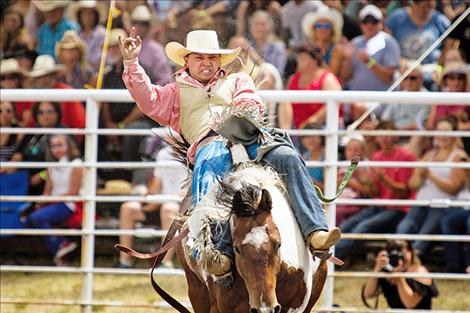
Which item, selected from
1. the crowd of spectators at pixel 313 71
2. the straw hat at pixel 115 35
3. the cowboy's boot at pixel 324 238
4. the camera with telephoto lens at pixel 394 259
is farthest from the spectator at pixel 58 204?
the cowboy's boot at pixel 324 238

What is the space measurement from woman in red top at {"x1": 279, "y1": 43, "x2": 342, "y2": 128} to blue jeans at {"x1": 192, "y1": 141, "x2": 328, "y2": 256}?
12.7 feet

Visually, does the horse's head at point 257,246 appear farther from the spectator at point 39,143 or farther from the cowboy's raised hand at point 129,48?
the spectator at point 39,143

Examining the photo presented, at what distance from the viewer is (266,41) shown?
1082 cm

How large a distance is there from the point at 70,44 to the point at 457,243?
437 centimetres

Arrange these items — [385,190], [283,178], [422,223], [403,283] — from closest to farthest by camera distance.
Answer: [283,178]
[403,283]
[422,223]
[385,190]

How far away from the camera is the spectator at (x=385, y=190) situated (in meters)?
9.48

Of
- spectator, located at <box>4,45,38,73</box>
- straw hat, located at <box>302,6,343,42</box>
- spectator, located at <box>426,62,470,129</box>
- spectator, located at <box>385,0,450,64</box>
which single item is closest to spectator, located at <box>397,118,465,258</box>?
spectator, located at <box>426,62,470,129</box>

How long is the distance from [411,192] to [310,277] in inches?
168

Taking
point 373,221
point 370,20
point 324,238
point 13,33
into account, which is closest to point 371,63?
point 370,20

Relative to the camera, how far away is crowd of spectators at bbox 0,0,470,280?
9.52 metres

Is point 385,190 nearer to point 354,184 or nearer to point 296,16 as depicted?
point 354,184

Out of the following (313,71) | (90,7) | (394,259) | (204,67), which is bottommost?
(394,259)

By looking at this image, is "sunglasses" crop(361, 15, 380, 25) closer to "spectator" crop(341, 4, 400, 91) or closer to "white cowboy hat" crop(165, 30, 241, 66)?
"spectator" crop(341, 4, 400, 91)

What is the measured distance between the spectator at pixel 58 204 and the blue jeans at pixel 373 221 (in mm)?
2314
